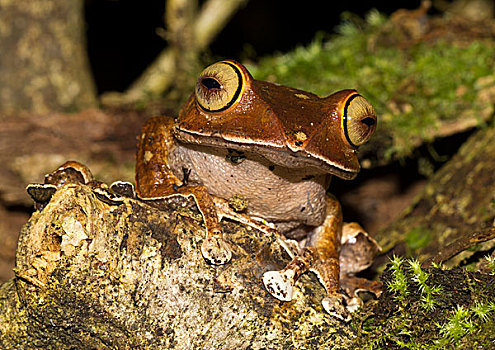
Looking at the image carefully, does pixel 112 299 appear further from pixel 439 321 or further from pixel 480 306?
pixel 480 306

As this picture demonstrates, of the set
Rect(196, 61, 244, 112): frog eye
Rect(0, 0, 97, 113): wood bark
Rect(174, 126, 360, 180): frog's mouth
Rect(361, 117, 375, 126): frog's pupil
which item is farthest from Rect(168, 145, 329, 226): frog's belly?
Rect(0, 0, 97, 113): wood bark

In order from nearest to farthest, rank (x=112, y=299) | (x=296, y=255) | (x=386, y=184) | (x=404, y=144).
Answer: (x=112, y=299)
(x=296, y=255)
(x=404, y=144)
(x=386, y=184)

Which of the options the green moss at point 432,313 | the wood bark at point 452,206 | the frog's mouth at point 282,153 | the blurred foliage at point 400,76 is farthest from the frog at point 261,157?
the blurred foliage at point 400,76

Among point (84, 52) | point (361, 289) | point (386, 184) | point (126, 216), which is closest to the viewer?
point (126, 216)

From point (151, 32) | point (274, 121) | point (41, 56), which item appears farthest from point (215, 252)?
point (151, 32)

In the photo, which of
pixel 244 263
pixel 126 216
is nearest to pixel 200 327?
pixel 244 263

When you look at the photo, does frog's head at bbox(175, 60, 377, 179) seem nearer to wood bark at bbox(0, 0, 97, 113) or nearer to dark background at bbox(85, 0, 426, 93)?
wood bark at bbox(0, 0, 97, 113)

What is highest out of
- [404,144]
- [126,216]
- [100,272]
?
[126,216]

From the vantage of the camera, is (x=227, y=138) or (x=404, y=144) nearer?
(x=227, y=138)
